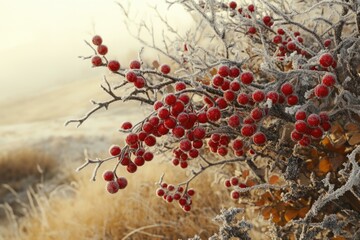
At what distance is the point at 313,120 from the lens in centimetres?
131

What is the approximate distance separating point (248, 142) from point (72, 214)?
3251mm

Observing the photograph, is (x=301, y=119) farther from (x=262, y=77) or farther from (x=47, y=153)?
(x=47, y=153)

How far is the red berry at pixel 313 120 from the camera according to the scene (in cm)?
131

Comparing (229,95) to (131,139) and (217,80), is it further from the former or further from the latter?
(131,139)

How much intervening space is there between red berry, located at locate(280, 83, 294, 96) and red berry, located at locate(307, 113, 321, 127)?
0.09 meters

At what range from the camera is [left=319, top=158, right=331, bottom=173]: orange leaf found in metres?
1.69

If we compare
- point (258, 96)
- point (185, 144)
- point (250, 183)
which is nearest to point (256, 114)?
point (258, 96)

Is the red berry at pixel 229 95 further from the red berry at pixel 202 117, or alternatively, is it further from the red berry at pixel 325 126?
the red berry at pixel 325 126

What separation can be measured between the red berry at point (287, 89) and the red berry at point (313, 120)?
0.29 ft

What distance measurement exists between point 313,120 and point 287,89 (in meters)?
0.11

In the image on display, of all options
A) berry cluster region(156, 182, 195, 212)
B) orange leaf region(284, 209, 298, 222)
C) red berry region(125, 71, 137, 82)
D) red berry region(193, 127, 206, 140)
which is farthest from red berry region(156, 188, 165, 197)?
red berry region(125, 71, 137, 82)

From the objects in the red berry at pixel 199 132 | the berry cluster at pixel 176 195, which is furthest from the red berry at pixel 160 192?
the red berry at pixel 199 132

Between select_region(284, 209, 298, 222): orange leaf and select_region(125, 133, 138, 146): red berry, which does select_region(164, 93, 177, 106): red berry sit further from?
select_region(284, 209, 298, 222): orange leaf

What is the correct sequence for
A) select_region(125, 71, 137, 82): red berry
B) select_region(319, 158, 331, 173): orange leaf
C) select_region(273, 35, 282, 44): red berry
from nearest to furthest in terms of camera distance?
1. select_region(125, 71, 137, 82): red berry
2. select_region(319, 158, 331, 173): orange leaf
3. select_region(273, 35, 282, 44): red berry
